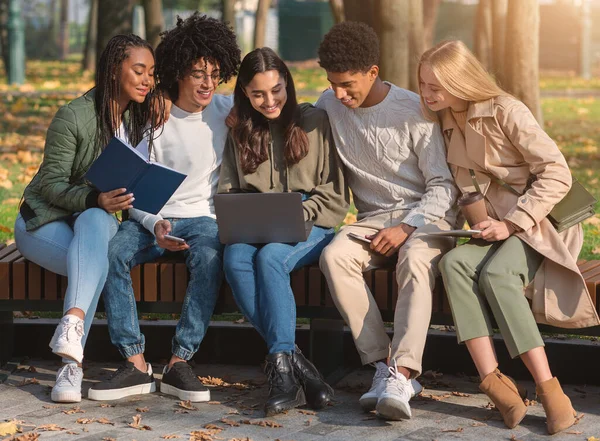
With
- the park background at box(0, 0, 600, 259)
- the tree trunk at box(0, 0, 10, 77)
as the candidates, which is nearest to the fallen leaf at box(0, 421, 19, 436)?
the park background at box(0, 0, 600, 259)

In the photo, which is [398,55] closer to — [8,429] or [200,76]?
[200,76]

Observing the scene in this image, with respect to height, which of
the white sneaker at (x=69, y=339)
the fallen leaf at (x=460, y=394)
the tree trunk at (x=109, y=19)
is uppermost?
the tree trunk at (x=109, y=19)

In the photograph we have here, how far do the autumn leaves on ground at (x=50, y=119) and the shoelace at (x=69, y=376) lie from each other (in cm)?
285

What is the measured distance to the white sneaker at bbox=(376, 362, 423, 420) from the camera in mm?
4363

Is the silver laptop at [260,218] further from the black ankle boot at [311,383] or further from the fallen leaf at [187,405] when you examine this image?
the fallen leaf at [187,405]

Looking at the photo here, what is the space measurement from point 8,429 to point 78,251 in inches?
32.7

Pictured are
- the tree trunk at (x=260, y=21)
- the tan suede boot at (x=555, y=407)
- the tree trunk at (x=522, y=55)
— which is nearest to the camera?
the tan suede boot at (x=555, y=407)

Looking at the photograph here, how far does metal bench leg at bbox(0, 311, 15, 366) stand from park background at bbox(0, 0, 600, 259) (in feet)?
6.73

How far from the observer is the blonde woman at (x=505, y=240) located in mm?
4410

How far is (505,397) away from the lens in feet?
14.4

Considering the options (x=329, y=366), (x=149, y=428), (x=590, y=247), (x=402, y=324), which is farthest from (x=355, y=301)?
(x=590, y=247)

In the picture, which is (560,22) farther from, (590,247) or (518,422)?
(518,422)

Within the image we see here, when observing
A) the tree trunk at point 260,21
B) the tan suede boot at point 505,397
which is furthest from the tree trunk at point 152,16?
the tan suede boot at point 505,397

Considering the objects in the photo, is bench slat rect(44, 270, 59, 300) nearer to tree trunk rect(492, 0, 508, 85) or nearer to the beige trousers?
the beige trousers
